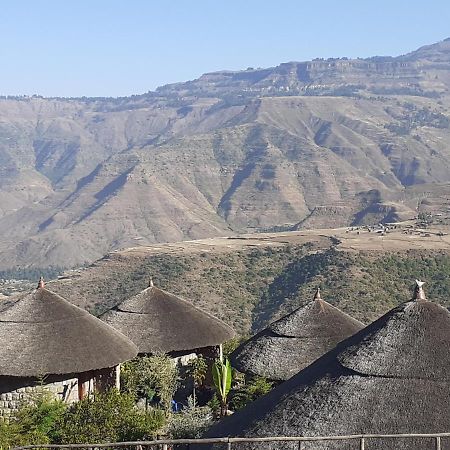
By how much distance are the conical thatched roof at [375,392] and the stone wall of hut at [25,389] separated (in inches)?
255

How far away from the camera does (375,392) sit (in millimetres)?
11578

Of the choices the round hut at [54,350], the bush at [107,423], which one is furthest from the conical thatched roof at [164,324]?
the bush at [107,423]

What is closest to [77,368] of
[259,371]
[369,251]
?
[259,371]

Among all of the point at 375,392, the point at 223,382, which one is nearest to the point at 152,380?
the point at 223,382

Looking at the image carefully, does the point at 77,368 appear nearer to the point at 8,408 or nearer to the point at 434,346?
the point at 8,408

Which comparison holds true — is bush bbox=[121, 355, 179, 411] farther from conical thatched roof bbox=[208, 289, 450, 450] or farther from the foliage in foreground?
conical thatched roof bbox=[208, 289, 450, 450]

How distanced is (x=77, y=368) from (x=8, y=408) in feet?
5.85

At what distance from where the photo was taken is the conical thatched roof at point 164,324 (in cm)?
2206

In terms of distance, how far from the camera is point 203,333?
22641mm

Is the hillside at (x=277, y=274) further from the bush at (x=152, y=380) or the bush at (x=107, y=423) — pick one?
the bush at (x=107, y=423)

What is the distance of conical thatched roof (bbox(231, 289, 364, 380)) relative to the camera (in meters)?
19.4

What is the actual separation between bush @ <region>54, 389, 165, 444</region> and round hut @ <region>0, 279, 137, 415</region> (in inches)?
132

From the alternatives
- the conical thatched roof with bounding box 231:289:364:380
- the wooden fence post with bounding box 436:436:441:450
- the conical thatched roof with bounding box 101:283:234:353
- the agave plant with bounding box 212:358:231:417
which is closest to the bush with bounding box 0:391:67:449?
the agave plant with bounding box 212:358:231:417

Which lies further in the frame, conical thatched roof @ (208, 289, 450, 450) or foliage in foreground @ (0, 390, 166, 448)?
foliage in foreground @ (0, 390, 166, 448)
